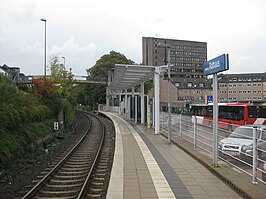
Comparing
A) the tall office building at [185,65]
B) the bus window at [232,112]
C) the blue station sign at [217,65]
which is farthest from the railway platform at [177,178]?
the tall office building at [185,65]

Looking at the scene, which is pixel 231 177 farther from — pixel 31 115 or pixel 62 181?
pixel 31 115

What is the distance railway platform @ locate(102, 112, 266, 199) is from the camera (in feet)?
23.0

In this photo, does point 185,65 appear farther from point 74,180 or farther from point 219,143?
point 74,180

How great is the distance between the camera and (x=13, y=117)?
12258mm

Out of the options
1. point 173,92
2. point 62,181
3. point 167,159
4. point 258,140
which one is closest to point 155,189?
point 258,140

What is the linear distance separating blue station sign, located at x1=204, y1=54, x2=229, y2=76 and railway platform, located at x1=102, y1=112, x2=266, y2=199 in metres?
2.77

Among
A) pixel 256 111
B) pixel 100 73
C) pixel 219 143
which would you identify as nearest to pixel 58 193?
pixel 219 143

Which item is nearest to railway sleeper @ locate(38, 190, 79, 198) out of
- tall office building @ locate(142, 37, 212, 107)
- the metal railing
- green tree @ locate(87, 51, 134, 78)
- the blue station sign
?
the metal railing

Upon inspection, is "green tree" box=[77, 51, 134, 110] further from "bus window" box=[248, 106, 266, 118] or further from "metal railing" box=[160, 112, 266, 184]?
"metal railing" box=[160, 112, 266, 184]

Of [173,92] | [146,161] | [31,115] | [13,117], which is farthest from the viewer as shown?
[173,92]

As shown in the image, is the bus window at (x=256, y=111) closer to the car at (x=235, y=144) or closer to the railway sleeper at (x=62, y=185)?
the car at (x=235, y=144)

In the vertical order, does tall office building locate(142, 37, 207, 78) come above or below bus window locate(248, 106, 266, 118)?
above

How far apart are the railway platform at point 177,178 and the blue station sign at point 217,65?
2.77m

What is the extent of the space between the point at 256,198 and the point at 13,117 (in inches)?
361
